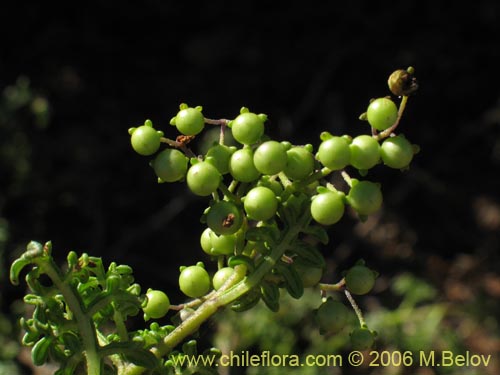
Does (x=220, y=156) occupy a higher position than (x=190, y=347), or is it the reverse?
(x=220, y=156)

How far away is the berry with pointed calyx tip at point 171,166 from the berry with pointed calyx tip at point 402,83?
0.35 metres

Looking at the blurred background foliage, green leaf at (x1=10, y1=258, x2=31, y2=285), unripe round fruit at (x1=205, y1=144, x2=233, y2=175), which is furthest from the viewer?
the blurred background foliage

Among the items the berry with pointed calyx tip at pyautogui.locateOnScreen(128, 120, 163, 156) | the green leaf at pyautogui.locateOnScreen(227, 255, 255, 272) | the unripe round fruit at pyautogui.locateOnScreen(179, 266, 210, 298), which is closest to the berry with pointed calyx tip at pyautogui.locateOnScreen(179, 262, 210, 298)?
the unripe round fruit at pyautogui.locateOnScreen(179, 266, 210, 298)

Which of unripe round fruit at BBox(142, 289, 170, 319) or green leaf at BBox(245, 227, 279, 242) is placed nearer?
green leaf at BBox(245, 227, 279, 242)

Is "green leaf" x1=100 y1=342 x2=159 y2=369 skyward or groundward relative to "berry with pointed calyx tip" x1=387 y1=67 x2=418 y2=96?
groundward

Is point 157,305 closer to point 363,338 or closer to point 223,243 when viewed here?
point 223,243

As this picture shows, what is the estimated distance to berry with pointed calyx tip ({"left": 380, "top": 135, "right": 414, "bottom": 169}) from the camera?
118 centimetres

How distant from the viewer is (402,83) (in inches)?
48.4

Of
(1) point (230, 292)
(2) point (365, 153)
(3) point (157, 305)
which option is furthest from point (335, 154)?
(3) point (157, 305)

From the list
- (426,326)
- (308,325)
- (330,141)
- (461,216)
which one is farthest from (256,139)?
(461,216)

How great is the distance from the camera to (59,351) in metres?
1.24

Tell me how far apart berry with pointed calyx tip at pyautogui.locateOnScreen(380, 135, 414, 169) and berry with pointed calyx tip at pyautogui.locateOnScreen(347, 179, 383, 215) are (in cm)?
4

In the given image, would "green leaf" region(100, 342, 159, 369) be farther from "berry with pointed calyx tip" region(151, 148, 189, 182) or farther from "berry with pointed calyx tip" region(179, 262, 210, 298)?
"berry with pointed calyx tip" region(151, 148, 189, 182)

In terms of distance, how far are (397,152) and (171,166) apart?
0.35 meters
